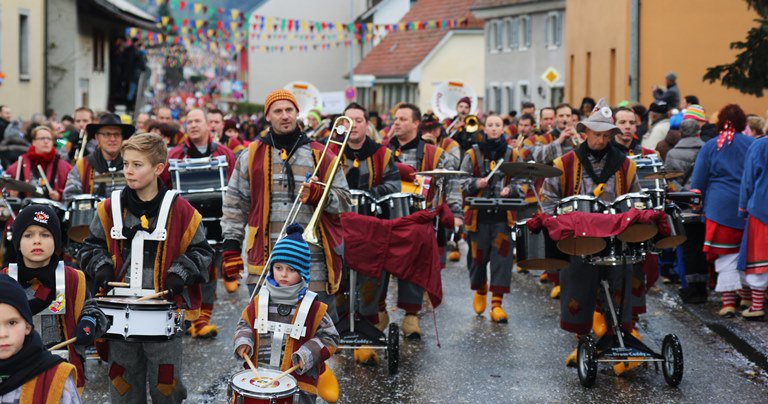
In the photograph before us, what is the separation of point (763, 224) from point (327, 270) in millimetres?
4899

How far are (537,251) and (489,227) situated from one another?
336 cm

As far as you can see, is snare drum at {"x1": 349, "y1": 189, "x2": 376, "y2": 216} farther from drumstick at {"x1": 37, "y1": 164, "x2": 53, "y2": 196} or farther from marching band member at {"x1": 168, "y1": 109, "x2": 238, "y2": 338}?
drumstick at {"x1": 37, "y1": 164, "x2": 53, "y2": 196}

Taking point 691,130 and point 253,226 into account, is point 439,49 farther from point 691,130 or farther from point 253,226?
point 253,226

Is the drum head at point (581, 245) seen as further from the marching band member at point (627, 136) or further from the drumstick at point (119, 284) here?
the drumstick at point (119, 284)

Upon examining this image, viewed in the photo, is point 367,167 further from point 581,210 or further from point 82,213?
point 82,213

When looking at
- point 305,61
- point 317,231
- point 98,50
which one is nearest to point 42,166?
point 317,231

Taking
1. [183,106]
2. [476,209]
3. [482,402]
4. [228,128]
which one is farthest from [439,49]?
[482,402]

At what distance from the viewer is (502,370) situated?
972 centimetres

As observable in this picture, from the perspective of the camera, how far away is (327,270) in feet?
27.7

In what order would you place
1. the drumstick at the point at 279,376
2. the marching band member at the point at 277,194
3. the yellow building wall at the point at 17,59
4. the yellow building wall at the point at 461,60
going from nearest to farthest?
the drumstick at the point at 279,376 → the marching band member at the point at 277,194 → the yellow building wall at the point at 17,59 → the yellow building wall at the point at 461,60

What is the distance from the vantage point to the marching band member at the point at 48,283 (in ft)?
20.1

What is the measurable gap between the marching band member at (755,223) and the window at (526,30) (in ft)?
121

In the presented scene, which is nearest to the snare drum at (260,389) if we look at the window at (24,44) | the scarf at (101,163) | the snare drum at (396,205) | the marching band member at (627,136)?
the snare drum at (396,205)

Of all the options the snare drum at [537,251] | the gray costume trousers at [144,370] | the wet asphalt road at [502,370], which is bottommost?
the wet asphalt road at [502,370]
